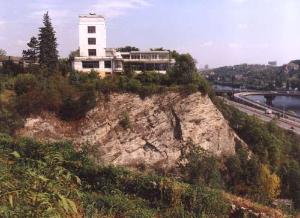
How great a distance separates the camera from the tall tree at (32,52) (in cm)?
3488

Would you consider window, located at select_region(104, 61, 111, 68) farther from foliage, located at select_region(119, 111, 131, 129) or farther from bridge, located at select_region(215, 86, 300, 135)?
bridge, located at select_region(215, 86, 300, 135)

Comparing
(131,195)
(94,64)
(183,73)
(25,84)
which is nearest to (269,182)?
(183,73)

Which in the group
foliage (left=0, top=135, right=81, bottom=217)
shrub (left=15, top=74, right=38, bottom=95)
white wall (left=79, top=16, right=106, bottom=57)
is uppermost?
white wall (left=79, top=16, right=106, bottom=57)

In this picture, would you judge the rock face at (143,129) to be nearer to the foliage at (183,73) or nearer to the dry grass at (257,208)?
the foliage at (183,73)

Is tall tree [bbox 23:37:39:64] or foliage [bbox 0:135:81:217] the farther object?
tall tree [bbox 23:37:39:64]

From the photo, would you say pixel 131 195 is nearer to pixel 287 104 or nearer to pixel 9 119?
pixel 9 119

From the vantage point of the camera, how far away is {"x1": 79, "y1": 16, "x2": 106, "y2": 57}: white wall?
37656 mm

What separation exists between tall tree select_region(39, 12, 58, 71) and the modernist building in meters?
3.01

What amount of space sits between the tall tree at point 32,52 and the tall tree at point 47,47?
2.12 ft

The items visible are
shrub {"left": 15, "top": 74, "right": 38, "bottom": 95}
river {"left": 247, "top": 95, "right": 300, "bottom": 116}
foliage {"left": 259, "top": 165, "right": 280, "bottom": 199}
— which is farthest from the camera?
river {"left": 247, "top": 95, "right": 300, "bottom": 116}

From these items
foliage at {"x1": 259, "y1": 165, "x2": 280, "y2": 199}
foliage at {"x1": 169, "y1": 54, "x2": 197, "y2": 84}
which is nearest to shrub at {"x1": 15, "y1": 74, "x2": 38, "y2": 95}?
foliage at {"x1": 169, "y1": 54, "x2": 197, "y2": 84}

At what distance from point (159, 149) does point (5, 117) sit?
429 inches

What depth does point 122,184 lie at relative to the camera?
1325 cm

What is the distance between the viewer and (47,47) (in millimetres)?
34219
